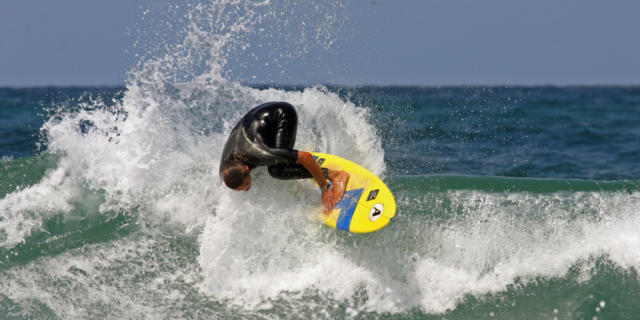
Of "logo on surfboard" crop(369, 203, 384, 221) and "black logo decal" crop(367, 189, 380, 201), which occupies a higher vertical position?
"black logo decal" crop(367, 189, 380, 201)

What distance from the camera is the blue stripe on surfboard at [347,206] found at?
5168 millimetres

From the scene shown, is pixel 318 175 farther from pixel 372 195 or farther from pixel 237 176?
pixel 237 176

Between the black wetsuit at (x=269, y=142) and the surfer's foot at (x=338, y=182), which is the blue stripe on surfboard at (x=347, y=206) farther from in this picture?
the black wetsuit at (x=269, y=142)

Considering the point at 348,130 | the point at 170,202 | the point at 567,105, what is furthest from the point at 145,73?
the point at 567,105

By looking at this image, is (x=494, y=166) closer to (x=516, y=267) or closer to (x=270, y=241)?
(x=516, y=267)

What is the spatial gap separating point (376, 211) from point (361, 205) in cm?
21

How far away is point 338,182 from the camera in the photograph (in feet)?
18.2

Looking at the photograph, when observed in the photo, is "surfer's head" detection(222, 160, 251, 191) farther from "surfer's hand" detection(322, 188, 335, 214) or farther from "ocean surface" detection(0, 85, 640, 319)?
"surfer's hand" detection(322, 188, 335, 214)

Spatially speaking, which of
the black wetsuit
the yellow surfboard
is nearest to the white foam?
the yellow surfboard

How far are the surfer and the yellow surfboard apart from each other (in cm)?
9

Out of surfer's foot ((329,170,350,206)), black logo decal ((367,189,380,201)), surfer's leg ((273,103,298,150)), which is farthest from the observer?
surfer's foot ((329,170,350,206))

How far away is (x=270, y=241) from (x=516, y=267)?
7.35 feet

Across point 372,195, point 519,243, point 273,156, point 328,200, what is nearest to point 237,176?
point 273,156

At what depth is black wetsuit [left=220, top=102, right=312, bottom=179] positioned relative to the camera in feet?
16.7
